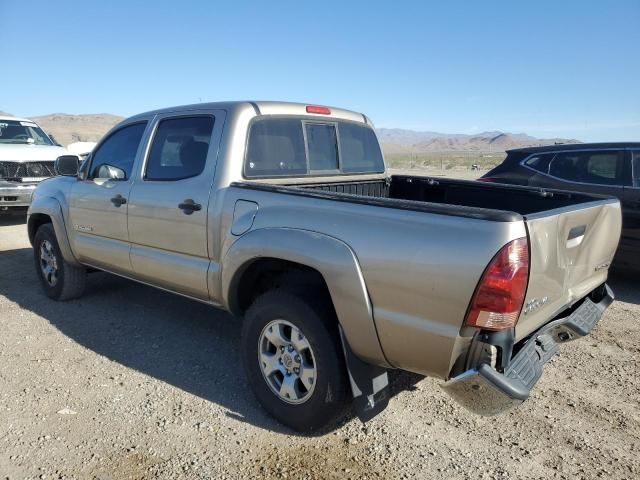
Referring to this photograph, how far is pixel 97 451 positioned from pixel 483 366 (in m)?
2.16

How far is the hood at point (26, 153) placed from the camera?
9.86m

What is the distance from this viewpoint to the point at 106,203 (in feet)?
14.4

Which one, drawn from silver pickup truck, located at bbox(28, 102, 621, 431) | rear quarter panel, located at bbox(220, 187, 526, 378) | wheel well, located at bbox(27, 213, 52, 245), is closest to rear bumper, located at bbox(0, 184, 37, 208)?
wheel well, located at bbox(27, 213, 52, 245)

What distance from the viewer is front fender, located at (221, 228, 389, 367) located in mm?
2588

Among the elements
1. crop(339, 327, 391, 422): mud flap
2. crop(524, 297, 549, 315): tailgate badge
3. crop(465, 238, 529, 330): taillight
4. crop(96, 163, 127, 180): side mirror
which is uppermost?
crop(96, 163, 127, 180): side mirror

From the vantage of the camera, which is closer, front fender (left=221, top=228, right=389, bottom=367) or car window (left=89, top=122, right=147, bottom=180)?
front fender (left=221, top=228, right=389, bottom=367)

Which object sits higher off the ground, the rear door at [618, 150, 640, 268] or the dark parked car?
the dark parked car

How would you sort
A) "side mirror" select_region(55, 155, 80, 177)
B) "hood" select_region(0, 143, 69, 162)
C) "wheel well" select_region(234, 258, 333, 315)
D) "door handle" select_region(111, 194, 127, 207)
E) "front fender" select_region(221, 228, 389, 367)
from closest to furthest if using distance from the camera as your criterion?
"front fender" select_region(221, 228, 389, 367) < "wheel well" select_region(234, 258, 333, 315) < "door handle" select_region(111, 194, 127, 207) < "side mirror" select_region(55, 155, 80, 177) < "hood" select_region(0, 143, 69, 162)

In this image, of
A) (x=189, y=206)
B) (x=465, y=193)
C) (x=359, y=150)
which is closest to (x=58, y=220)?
(x=189, y=206)

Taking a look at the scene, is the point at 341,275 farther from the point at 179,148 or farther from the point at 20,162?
the point at 20,162

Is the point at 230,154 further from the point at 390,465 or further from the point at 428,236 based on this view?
the point at 390,465

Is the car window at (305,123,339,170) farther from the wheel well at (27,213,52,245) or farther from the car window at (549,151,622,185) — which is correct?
the car window at (549,151,622,185)

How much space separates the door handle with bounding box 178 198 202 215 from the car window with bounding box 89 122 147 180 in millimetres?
911

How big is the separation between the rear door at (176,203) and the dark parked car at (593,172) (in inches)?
184
